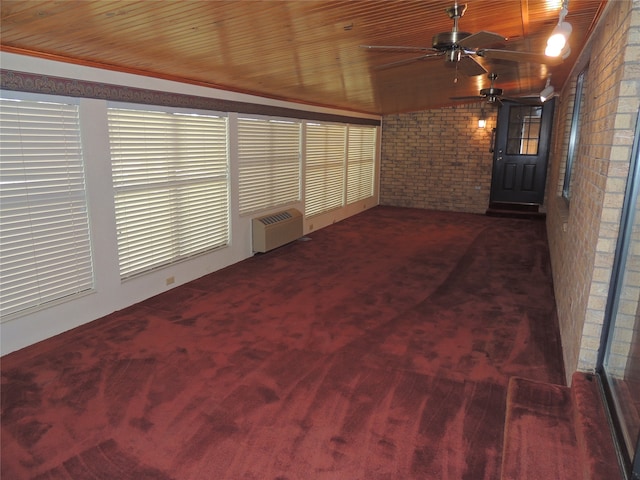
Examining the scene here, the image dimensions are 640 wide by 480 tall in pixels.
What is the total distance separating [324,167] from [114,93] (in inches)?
190

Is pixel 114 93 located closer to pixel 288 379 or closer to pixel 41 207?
pixel 41 207

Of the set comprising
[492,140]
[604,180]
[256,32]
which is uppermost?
Result: [256,32]

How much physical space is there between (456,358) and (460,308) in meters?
1.14

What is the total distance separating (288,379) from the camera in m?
3.21

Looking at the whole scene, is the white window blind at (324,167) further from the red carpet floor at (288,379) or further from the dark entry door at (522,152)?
the dark entry door at (522,152)

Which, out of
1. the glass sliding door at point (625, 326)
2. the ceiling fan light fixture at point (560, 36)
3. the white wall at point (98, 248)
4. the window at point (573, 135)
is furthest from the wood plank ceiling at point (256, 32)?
the glass sliding door at point (625, 326)

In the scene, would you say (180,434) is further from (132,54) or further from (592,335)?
(132,54)

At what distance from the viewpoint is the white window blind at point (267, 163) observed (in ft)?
20.2

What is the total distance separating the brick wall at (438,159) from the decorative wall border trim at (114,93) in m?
5.01

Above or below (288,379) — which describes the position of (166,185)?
above

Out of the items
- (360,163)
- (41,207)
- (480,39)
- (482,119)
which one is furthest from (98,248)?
(482,119)

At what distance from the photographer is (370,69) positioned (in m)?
5.18

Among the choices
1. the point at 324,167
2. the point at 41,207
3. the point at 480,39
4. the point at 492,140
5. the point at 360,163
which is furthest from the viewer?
the point at 360,163

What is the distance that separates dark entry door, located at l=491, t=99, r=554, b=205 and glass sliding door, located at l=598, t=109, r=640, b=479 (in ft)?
26.9
